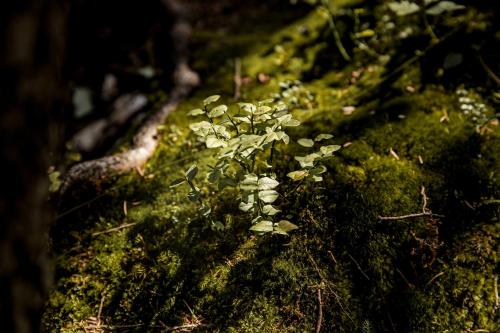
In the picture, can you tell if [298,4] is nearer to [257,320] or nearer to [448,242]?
[448,242]

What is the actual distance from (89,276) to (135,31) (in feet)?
14.8

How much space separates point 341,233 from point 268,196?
0.61m

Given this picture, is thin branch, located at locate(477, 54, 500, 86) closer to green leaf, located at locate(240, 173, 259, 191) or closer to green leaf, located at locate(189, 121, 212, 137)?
green leaf, located at locate(240, 173, 259, 191)

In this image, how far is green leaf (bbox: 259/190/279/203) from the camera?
1.98 meters

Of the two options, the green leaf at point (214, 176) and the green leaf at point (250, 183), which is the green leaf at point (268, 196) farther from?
the green leaf at point (214, 176)

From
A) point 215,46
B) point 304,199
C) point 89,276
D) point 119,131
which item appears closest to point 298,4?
point 215,46

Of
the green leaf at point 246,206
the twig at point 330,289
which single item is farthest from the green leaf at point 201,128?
the twig at point 330,289

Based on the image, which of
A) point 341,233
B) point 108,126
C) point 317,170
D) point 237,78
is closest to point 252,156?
point 317,170

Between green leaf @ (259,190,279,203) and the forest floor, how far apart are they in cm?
38

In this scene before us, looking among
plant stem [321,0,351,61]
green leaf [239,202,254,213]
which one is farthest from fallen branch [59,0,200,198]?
plant stem [321,0,351,61]

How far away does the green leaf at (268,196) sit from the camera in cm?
198

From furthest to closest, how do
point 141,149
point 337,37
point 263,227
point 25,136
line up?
point 337,37 < point 141,149 < point 263,227 < point 25,136

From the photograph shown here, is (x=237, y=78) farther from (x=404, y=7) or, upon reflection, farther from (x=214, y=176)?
(x=214, y=176)

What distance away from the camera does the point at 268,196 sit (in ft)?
6.55
